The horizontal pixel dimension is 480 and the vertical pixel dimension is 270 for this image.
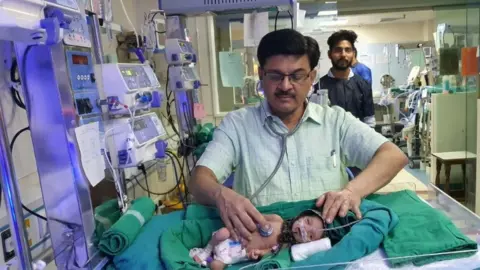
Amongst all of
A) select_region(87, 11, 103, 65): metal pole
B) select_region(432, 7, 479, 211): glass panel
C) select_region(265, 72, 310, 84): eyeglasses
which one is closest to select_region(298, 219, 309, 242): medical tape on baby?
select_region(265, 72, 310, 84): eyeglasses

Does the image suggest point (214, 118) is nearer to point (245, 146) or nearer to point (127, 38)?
point (127, 38)

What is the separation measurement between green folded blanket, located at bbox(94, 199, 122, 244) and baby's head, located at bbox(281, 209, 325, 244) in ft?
1.77

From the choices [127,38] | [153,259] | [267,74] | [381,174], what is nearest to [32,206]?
[153,259]

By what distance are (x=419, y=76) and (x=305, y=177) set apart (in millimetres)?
6024

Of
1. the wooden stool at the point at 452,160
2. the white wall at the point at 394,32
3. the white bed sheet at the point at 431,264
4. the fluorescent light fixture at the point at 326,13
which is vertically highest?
the white wall at the point at 394,32

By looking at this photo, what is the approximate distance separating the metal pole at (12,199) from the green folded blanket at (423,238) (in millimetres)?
841

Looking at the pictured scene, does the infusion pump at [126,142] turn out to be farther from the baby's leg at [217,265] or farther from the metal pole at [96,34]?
the baby's leg at [217,265]

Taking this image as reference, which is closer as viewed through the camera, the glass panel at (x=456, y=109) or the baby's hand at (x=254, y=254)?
the baby's hand at (x=254, y=254)

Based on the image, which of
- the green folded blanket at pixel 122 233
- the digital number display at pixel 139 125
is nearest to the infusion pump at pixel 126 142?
the digital number display at pixel 139 125

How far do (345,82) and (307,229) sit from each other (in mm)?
2132

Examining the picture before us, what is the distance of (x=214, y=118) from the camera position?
407 cm

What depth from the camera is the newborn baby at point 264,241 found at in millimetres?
1221

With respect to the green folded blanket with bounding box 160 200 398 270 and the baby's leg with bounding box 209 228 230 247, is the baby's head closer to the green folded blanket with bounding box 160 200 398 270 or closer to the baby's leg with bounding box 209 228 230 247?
the green folded blanket with bounding box 160 200 398 270

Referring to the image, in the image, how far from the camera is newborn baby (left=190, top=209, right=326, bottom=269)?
4.00ft
